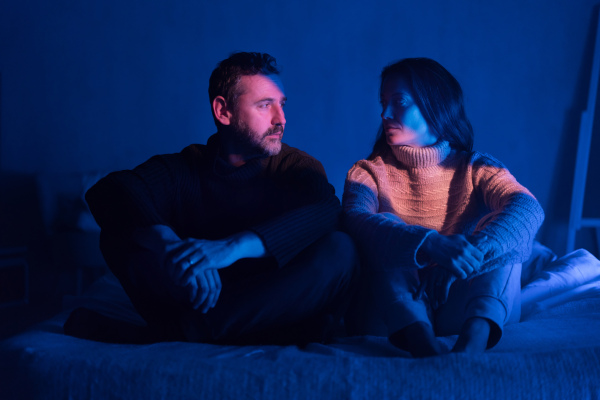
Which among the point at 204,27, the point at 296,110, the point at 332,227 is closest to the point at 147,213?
the point at 332,227

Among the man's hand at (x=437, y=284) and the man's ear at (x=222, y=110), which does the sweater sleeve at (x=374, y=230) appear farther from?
the man's ear at (x=222, y=110)

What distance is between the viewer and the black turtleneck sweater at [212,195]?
1177mm

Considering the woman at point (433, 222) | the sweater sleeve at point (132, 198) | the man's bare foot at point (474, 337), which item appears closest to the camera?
the man's bare foot at point (474, 337)

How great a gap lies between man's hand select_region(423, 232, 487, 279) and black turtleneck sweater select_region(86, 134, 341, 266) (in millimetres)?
274

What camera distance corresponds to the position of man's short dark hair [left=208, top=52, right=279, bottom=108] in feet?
4.77

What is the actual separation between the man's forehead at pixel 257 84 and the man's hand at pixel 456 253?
686 mm

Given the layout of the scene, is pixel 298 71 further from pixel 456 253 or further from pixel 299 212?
pixel 456 253

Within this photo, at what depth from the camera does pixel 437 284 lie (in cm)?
110

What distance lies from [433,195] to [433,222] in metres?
0.08

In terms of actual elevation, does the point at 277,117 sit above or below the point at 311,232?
above

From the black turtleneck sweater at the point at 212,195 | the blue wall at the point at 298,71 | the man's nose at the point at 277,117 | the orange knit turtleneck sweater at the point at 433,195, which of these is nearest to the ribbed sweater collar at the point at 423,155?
the orange knit turtleneck sweater at the point at 433,195

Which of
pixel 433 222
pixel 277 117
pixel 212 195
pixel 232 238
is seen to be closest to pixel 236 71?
pixel 277 117

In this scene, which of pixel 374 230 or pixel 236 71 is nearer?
pixel 374 230

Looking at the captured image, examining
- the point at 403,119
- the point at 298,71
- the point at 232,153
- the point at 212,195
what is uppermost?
the point at 298,71
